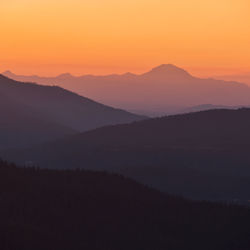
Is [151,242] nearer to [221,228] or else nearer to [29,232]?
[221,228]

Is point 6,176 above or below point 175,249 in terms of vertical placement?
above

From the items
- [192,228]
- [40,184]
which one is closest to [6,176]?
[40,184]

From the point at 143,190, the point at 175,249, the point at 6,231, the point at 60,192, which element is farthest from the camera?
the point at 143,190

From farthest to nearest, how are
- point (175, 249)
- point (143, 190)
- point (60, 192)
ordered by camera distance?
point (143, 190) → point (60, 192) → point (175, 249)

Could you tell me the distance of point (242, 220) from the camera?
17138 cm

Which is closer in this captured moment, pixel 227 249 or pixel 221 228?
pixel 227 249

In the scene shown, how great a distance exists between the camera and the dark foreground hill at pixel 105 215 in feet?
458

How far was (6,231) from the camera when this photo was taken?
397 feet

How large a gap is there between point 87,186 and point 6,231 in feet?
168

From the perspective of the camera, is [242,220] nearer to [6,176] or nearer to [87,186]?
[87,186]

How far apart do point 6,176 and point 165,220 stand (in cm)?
3317

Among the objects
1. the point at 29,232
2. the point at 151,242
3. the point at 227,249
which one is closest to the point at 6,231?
the point at 29,232

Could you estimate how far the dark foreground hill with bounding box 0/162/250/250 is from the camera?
13975 centimetres

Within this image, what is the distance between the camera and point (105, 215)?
518 feet
